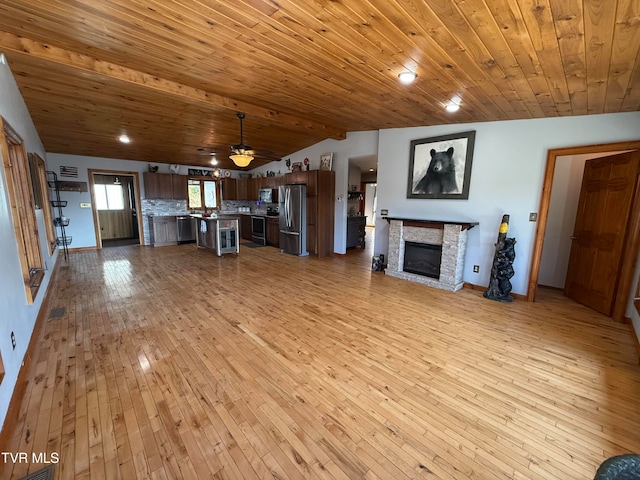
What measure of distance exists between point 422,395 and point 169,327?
267 centimetres

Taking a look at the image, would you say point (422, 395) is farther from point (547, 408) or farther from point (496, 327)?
point (496, 327)

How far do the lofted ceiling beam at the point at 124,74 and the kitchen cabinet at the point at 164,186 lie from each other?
5.10 metres

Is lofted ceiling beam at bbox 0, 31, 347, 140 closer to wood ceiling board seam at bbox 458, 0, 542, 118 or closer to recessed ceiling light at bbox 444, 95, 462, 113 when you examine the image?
recessed ceiling light at bbox 444, 95, 462, 113

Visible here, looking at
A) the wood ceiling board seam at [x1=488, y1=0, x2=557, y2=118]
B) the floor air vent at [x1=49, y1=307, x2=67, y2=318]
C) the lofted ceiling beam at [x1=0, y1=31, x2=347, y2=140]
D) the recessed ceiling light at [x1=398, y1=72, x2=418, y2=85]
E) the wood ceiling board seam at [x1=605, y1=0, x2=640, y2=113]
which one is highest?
the lofted ceiling beam at [x1=0, y1=31, x2=347, y2=140]

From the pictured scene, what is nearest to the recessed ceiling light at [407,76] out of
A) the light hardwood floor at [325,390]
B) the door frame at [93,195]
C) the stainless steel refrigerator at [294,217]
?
the light hardwood floor at [325,390]

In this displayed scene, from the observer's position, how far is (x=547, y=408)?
1925 mm

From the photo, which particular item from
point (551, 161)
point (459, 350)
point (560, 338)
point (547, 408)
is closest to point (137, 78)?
point (459, 350)

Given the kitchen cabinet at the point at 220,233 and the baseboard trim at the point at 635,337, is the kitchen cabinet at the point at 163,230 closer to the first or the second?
the kitchen cabinet at the point at 220,233

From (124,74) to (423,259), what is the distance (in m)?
5.05

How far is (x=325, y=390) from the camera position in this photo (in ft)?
6.72

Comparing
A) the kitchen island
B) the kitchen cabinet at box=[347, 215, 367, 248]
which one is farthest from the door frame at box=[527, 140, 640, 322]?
the kitchen island

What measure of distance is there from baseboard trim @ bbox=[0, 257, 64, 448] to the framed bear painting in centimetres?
536

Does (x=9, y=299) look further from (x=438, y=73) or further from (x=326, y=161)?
(x=326, y=161)

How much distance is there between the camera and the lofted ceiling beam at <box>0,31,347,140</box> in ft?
8.14
